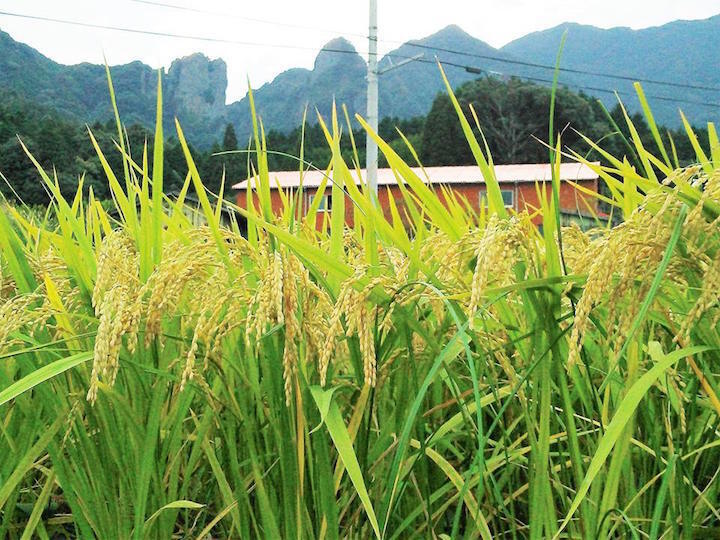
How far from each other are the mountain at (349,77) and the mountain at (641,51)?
0.65 feet

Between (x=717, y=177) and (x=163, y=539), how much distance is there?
1.03m

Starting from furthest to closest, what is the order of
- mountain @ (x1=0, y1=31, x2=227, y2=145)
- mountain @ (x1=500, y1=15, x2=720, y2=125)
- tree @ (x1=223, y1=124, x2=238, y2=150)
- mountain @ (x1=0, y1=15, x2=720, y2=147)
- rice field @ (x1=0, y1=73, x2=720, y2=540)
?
mountain @ (x1=500, y1=15, x2=720, y2=125)
mountain @ (x1=0, y1=15, x2=720, y2=147)
mountain @ (x1=0, y1=31, x2=227, y2=145)
tree @ (x1=223, y1=124, x2=238, y2=150)
rice field @ (x1=0, y1=73, x2=720, y2=540)

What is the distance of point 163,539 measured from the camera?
49.6 inches

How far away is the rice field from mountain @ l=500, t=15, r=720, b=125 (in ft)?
436

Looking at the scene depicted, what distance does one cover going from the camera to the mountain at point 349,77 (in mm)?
96688

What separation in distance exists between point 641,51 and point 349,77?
6208cm

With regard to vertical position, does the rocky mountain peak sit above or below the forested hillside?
above

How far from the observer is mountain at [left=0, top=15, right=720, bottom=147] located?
96688mm

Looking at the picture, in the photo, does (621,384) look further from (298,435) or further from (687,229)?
(298,435)

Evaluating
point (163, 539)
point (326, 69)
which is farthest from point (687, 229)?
point (326, 69)

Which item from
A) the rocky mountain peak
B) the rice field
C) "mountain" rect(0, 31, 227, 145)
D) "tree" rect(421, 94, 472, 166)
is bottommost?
the rice field

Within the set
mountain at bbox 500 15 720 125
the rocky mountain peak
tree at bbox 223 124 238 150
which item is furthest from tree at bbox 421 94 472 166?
mountain at bbox 500 15 720 125

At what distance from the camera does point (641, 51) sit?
146125mm

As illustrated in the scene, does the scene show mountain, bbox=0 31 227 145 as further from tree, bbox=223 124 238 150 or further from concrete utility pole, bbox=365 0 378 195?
concrete utility pole, bbox=365 0 378 195
